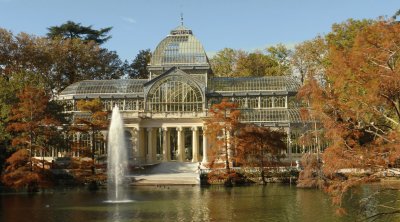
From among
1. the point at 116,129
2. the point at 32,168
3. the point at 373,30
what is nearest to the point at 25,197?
the point at 32,168

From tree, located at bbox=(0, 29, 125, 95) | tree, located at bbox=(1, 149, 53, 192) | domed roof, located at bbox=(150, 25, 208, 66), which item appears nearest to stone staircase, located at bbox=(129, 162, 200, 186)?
tree, located at bbox=(1, 149, 53, 192)

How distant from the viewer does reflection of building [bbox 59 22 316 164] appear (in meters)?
61.9

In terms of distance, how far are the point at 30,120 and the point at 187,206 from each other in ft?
61.9

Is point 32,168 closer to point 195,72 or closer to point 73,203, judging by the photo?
point 73,203

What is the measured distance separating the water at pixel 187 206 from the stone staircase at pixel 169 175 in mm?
5150

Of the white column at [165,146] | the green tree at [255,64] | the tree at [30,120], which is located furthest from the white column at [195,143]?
the green tree at [255,64]

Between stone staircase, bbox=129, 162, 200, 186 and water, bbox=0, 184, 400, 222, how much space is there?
5150mm

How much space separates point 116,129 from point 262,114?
23.9 m

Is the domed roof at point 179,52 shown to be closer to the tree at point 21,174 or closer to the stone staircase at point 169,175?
the stone staircase at point 169,175

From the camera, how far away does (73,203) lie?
3631 centimetres

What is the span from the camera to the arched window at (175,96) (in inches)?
2493

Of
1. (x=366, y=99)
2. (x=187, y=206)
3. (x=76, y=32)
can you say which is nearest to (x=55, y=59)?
(x=76, y=32)

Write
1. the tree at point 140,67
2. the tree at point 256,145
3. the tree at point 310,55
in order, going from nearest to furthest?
the tree at point 256,145 < the tree at point 310,55 < the tree at point 140,67

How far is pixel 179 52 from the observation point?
67.5m
